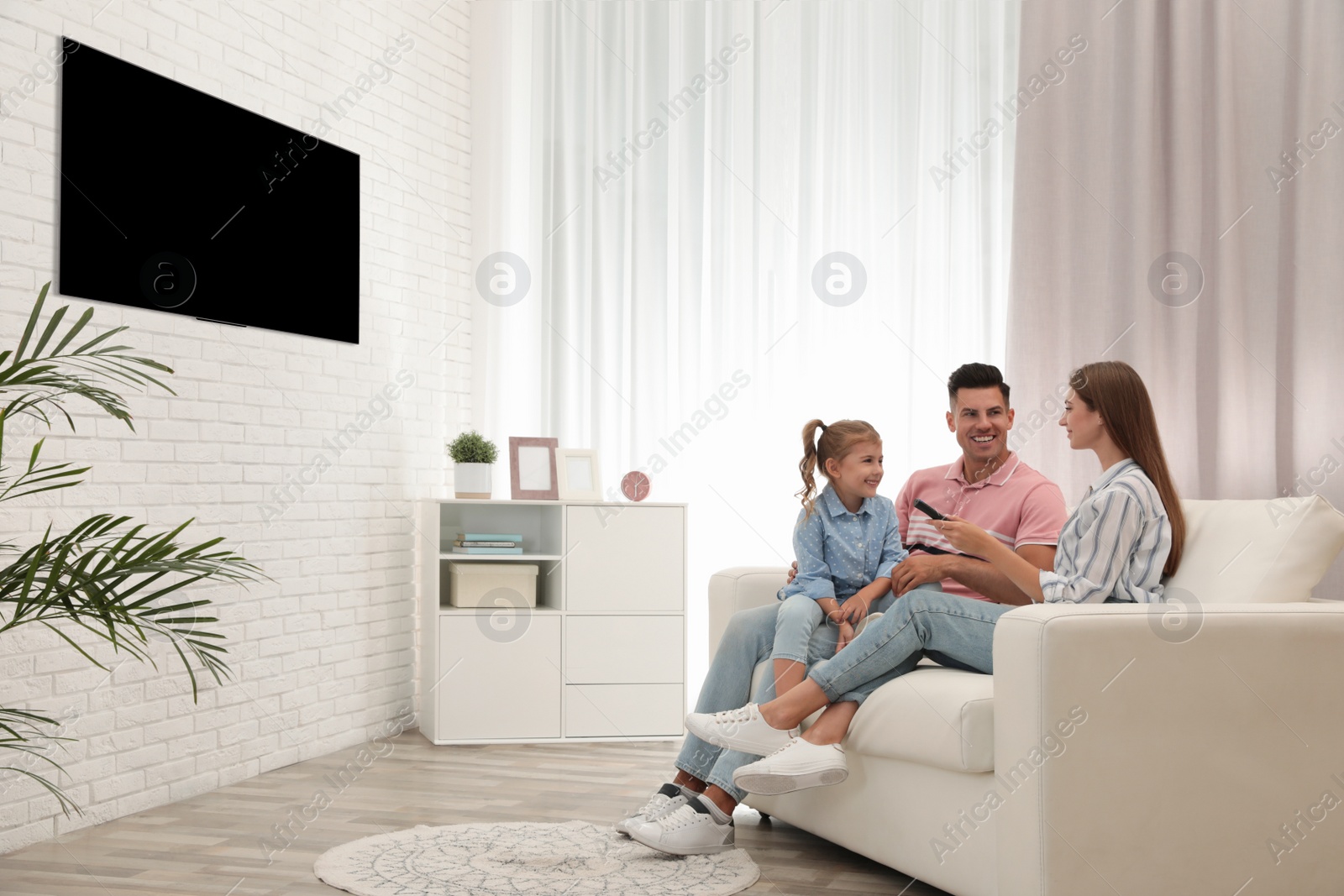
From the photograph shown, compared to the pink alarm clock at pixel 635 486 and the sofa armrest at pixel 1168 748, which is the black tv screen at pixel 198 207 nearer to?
the pink alarm clock at pixel 635 486

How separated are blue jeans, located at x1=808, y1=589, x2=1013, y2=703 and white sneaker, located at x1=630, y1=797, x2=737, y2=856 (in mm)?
421

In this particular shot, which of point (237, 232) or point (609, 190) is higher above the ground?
point (609, 190)

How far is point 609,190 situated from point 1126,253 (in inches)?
74.2

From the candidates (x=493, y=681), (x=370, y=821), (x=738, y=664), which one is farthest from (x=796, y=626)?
(x=493, y=681)

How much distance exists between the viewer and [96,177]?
2887 millimetres

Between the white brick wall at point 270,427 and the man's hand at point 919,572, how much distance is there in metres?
1.63

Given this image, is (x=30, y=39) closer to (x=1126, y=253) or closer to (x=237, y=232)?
(x=237, y=232)

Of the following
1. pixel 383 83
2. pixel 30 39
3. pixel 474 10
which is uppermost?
pixel 474 10

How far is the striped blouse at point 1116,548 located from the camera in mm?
2217

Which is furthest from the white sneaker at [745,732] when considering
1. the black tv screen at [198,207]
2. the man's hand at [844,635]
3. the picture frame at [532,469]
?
the black tv screen at [198,207]

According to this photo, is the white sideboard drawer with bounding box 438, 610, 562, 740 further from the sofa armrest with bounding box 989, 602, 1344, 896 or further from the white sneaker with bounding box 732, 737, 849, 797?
the sofa armrest with bounding box 989, 602, 1344, 896

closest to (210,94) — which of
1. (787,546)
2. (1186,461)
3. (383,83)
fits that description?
(383,83)

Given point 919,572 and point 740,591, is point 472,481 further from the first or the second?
point 919,572

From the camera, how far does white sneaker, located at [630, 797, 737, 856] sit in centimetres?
245
